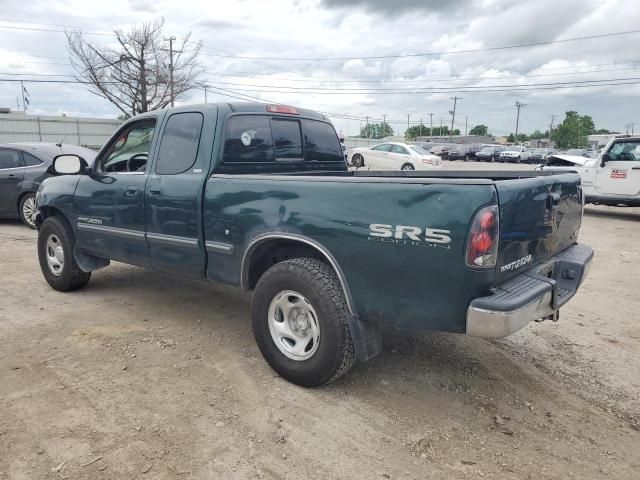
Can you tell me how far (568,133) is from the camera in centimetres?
9531

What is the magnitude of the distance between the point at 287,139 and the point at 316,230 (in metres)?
1.54

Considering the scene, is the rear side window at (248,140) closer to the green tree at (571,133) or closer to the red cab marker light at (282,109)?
the red cab marker light at (282,109)

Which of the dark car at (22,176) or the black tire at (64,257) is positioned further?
the dark car at (22,176)

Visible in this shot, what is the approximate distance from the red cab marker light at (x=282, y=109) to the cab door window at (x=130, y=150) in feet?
3.40

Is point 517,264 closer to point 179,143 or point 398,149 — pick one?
point 179,143

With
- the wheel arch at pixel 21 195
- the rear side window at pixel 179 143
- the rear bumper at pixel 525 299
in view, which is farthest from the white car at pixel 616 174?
the wheel arch at pixel 21 195

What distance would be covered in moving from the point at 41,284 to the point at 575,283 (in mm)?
5438

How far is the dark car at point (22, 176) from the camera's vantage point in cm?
918

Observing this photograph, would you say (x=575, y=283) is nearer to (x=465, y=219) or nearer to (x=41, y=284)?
(x=465, y=219)

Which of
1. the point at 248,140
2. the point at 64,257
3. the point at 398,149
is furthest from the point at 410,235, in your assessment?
the point at 398,149

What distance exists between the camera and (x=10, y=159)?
941cm

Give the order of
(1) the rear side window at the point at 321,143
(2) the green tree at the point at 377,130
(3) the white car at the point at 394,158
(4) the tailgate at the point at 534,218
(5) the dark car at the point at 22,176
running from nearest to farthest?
(4) the tailgate at the point at 534,218
(1) the rear side window at the point at 321,143
(5) the dark car at the point at 22,176
(3) the white car at the point at 394,158
(2) the green tree at the point at 377,130

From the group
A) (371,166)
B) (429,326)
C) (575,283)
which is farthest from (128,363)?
(371,166)

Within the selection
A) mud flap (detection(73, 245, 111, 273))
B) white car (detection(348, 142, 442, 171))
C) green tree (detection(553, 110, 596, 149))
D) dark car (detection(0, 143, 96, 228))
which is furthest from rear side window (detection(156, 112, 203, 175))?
green tree (detection(553, 110, 596, 149))
